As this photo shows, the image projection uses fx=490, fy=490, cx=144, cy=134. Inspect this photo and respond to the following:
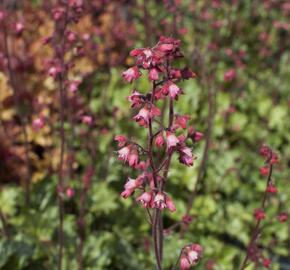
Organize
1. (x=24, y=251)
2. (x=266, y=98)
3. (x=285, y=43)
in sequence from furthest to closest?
1. (x=285, y=43)
2. (x=266, y=98)
3. (x=24, y=251)

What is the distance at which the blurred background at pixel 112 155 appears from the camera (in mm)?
3521

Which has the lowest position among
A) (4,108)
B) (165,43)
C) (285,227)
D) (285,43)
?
(285,227)

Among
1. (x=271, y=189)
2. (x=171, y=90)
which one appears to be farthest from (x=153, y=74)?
(x=271, y=189)

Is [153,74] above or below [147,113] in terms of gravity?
above

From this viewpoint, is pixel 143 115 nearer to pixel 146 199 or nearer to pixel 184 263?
pixel 146 199

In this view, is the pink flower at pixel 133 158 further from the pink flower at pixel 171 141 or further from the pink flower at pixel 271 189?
the pink flower at pixel 271 189

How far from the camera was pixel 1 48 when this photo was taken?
5.31 metres

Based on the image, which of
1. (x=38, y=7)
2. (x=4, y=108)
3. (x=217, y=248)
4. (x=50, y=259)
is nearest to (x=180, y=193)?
(x=217, y=248)

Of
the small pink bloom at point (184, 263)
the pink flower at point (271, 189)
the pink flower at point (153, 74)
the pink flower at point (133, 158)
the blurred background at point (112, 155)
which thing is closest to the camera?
the pink flower at point (153, 74)

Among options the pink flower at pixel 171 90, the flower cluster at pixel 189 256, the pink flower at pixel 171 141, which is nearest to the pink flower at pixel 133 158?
the pink flower at pixel 171 141

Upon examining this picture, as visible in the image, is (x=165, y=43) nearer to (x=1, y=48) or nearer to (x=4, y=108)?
(x=4, y=108)

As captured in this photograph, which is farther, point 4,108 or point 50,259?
point 4,108

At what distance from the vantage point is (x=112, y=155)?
169 inches

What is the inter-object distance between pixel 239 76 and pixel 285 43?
1221 millimetres
